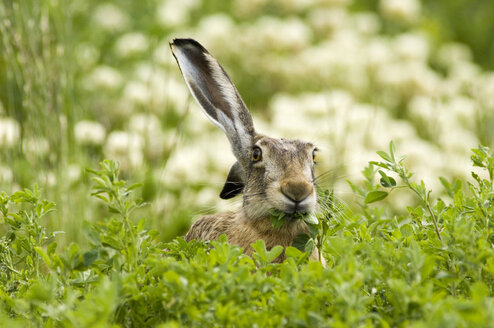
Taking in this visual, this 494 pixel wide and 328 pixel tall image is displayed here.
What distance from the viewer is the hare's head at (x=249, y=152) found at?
4.04 m

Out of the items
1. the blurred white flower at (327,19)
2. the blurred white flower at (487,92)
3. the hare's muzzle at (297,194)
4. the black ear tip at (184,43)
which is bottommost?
the blurred white flower at (487,92)

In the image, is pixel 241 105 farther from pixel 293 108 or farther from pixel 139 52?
pixel 139 52

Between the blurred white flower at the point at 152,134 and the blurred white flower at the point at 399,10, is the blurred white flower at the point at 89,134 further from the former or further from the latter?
the blurred white flower at the point at 399,10

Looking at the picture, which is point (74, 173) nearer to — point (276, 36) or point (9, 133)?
point (9, 133)

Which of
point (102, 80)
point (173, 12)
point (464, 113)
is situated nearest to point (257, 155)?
point (102, 80)

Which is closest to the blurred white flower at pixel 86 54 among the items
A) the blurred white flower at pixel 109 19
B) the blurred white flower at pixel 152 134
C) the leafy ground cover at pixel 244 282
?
the blurred white flower at pixel 109 19

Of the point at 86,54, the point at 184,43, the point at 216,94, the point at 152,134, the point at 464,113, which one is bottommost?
the point at 464,113

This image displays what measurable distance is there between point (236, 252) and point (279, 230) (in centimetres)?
118

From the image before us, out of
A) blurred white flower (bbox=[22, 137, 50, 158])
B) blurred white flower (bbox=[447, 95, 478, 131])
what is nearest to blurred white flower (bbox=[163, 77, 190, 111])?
blurred white flower (bbox=[22, 137, 50, 158])

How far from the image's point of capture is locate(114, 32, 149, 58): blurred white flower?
364 inches

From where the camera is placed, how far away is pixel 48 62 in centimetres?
604

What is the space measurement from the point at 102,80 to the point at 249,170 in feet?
14.1

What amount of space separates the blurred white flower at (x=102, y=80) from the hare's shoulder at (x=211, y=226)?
419cm

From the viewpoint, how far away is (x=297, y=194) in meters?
3.96
